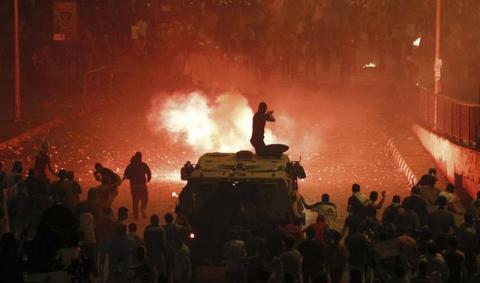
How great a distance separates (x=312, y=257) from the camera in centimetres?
1455

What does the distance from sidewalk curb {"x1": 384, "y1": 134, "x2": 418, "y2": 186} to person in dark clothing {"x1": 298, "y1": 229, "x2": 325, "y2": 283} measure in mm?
12165

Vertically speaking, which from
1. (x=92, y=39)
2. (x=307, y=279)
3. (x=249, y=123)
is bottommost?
(x=307, y=279)

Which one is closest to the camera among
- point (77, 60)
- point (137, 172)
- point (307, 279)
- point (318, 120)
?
point (307, 279)

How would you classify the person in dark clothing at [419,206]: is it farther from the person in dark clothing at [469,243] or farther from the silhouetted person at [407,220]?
the person in dark clothing at [469,243]

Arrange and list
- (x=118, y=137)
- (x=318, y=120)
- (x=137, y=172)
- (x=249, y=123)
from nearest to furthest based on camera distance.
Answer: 1. (x=137, y=172)
2. (x=249, y=123)
3. (x=118, y=137)
4. (x=318, y=120)

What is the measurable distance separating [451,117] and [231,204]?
44.1 ft

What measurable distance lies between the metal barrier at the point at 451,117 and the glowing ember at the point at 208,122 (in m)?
4.79

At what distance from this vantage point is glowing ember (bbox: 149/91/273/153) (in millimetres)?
29609

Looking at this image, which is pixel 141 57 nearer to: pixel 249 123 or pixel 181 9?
pixel 181 9

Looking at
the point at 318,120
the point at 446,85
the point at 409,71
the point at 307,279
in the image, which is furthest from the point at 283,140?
the point at 307,279

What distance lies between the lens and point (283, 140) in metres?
33.5

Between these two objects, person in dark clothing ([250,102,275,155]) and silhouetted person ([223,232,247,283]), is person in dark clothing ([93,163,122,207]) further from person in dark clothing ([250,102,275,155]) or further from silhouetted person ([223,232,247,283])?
silhouetted person ([223,232,247,283])

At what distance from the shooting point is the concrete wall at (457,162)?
78.0 feet

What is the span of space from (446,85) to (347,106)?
7703mm
